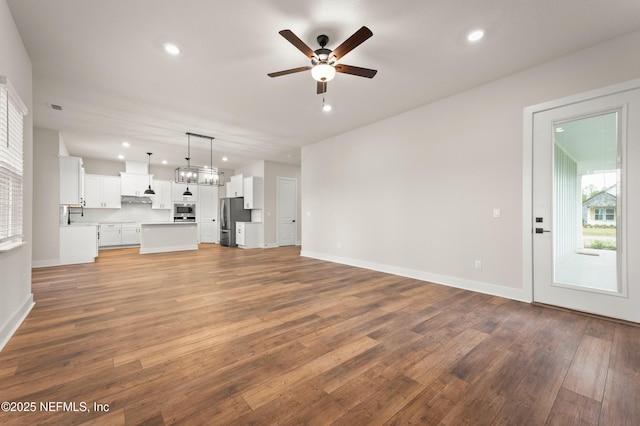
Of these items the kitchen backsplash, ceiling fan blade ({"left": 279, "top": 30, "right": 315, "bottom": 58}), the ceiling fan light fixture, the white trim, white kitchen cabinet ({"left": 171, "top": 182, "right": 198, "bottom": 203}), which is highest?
ceiling fan blade ({"left": 279, "top": 30, "right": 315, "bottom": 58})

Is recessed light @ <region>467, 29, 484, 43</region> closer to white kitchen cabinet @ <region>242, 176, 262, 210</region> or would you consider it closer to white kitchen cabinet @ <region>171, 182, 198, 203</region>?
white kitchen cabinet @ <region>242, 176, 262, 210</region>

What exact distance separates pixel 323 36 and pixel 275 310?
296cm

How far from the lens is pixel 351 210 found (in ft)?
19.0

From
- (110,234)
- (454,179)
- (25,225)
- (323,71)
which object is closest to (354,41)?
(323,71)

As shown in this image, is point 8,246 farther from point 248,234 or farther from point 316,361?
point 248,234

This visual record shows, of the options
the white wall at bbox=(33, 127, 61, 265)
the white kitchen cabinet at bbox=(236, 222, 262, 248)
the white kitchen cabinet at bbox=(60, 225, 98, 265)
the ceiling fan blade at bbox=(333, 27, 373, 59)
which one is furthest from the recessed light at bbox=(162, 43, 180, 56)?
the white kitchen cabinet at bbox=(236, 222, 262, 248)

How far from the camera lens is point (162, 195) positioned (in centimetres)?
937

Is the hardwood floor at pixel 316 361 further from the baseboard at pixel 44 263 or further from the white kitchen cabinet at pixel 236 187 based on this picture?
the white kitchen cabinet at pixel 236 187

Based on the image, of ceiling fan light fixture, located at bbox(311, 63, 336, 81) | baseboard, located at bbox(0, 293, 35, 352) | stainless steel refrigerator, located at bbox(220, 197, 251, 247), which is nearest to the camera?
baseboard, located at bbox(0, 293, 35, 352)

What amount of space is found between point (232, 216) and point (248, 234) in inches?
37.1

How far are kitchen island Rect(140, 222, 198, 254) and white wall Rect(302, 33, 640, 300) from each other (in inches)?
197

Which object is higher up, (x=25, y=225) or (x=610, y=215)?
(x=610, y=215)

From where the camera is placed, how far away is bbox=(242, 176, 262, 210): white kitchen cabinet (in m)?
8.77

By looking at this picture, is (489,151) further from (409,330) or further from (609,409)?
(609,409)
